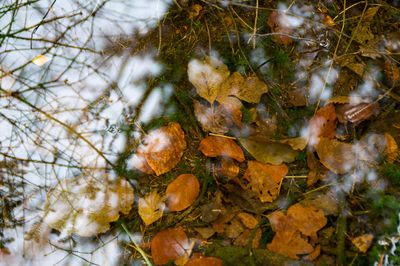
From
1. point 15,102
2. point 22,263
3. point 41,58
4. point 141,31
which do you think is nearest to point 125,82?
point 141,31

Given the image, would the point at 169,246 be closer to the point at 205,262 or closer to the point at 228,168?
the point at 205,262

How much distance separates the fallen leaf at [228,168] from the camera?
70.7 inches

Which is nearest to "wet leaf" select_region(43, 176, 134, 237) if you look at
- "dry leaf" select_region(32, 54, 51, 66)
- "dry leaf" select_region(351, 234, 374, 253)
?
"dry leaf" select_region(32, 54, 51, 66)

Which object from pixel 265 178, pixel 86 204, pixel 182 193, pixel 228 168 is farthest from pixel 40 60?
pixel 265 178

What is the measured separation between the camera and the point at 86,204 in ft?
5.99

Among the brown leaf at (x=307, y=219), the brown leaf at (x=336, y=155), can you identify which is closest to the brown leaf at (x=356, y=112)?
the brown leaf at (x=336, y=155)

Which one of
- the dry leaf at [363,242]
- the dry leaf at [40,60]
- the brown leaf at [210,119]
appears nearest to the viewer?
the dry leaf at [363,242]

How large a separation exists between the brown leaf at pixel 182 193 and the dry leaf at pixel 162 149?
0.12m

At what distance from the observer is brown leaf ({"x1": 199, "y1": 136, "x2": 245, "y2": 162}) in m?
1.79

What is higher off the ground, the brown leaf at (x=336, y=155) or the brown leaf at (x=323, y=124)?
the brown leaf at (x=323, y=124)

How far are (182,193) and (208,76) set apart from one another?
786 millimetres

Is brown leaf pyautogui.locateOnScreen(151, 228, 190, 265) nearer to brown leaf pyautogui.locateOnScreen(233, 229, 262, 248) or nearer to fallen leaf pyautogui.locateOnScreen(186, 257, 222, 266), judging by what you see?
fallen leaf pyautogui.locateOnScreen(186, 257, 222, 266)

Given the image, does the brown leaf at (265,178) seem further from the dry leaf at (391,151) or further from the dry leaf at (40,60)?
the dry leaf at (40,60)

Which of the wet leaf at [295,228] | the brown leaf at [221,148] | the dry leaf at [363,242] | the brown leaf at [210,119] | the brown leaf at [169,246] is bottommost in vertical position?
the dry leaf at [363,242]
